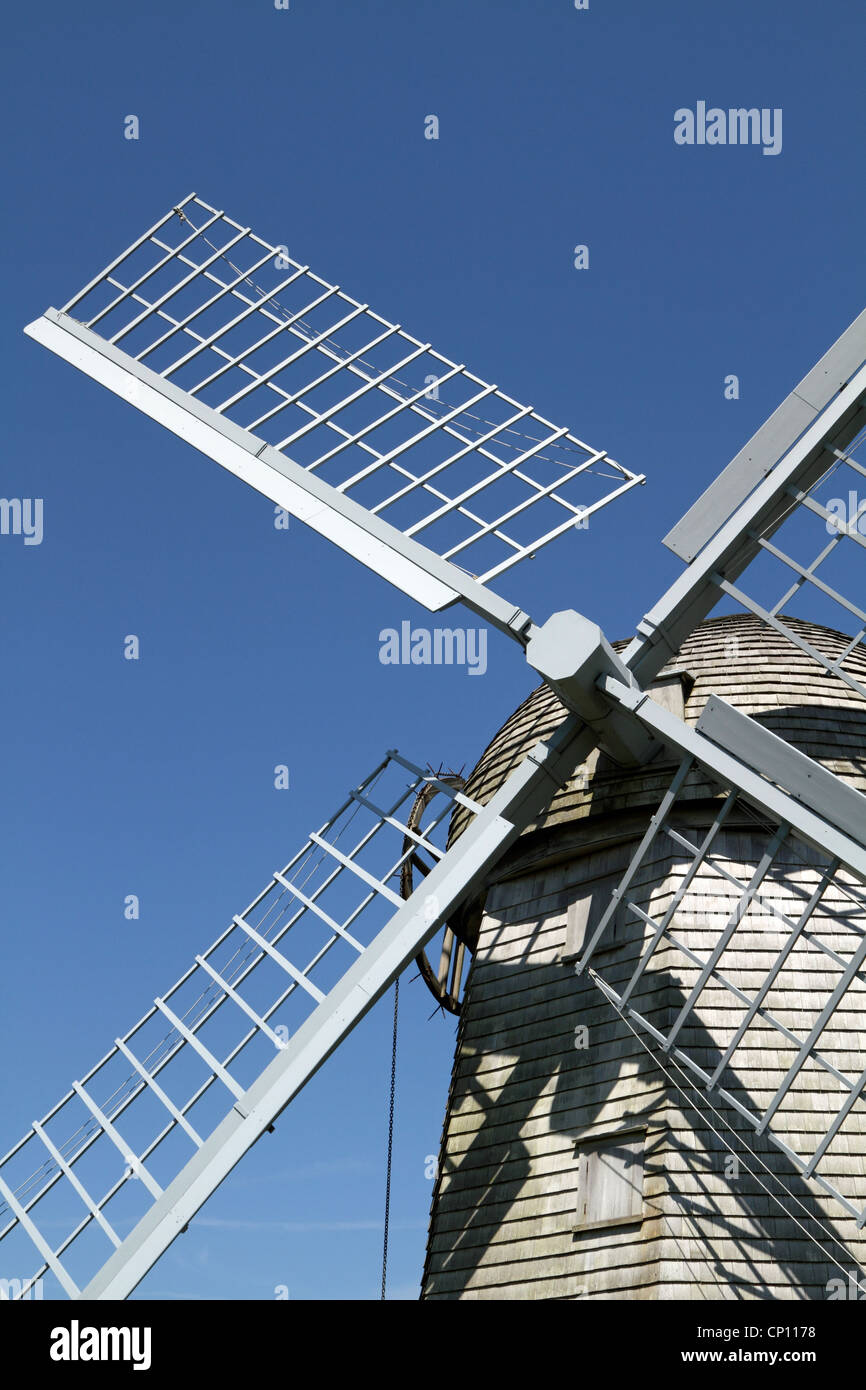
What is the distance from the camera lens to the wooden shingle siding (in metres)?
8.65

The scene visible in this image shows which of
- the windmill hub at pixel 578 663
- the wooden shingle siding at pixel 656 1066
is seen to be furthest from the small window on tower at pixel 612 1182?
the windmill hub at pixel 578 663

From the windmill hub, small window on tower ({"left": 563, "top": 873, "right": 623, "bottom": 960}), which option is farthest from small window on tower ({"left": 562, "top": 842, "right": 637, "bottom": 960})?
the windmill hub

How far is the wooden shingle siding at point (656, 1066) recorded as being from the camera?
865 cm

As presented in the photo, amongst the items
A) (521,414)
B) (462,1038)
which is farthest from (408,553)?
(462,1038)

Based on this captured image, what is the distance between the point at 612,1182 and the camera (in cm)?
912

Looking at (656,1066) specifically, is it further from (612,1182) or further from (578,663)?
(578,663)

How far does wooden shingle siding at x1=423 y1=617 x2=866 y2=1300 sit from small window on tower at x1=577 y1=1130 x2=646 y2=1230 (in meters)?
0.06

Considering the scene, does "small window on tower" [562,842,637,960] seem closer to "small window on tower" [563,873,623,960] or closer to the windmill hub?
"small window on tower" [563,873,623,960]

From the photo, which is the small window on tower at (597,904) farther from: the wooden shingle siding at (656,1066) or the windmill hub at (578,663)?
the windmill hub at (578,663)

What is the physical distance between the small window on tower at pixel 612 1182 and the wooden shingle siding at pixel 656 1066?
59mm

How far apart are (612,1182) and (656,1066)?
31.4 inches
